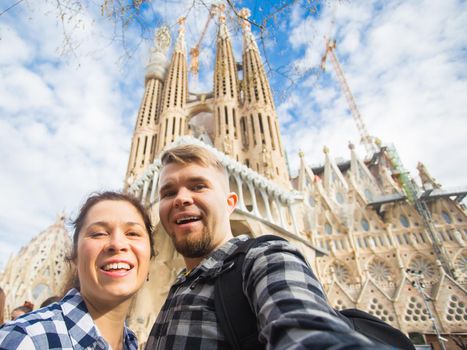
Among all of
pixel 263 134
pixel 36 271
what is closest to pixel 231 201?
pixel 36 271

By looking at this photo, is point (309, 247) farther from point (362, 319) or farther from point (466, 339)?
point (362, 319)

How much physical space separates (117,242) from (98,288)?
0.75 ft

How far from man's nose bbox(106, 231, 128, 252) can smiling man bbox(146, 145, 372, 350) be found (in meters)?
0.24

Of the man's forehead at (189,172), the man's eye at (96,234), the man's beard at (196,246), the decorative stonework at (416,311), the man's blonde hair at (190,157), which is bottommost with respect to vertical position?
the decorative stonework at (416,311)

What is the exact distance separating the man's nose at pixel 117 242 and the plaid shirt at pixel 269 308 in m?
0.37

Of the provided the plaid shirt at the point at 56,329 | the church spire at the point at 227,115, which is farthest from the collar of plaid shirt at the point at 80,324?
the church spire at the point at 227,115

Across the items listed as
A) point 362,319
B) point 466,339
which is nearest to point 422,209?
point 466,339

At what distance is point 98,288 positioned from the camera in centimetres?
120

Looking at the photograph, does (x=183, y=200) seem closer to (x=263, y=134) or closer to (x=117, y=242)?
(x=117, y=242)

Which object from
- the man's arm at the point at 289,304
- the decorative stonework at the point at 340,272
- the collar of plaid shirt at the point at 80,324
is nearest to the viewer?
the man's arm at the point at 289,304

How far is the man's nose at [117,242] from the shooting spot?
4.23ft

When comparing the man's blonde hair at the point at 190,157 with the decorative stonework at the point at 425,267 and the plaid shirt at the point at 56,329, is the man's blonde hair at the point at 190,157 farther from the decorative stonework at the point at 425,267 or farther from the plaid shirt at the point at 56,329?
the decorative stonework at the point at 425,267

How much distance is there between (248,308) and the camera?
2.69 feet

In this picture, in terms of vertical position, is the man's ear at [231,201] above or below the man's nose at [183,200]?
above
